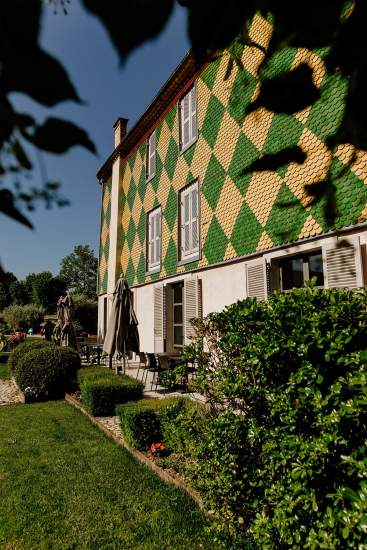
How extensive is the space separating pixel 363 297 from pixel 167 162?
11347 millimetres

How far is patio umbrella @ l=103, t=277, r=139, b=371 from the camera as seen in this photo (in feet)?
35.3

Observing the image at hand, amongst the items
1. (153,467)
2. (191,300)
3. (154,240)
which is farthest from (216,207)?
(153,467)

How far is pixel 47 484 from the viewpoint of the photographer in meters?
4.57

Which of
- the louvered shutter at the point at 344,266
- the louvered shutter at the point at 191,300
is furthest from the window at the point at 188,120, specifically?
the louvered shutter at the point at 344,266

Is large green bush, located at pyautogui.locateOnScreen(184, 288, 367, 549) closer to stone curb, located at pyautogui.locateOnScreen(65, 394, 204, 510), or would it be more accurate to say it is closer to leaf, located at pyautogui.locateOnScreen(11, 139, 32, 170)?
stone curb, located at pyautogui.locateOnScreen(65, 394, 204, 510)

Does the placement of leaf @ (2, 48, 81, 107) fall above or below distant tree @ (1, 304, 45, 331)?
below

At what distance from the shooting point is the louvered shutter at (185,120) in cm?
1224

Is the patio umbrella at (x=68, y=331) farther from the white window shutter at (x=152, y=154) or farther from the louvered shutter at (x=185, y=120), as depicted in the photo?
the louvered shutter at (x=185, y=120)

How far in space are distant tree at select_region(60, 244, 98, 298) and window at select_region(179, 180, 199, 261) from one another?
2379 inches

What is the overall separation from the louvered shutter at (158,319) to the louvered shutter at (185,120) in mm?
4840

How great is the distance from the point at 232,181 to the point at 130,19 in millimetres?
9315

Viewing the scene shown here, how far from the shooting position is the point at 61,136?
2.19ft

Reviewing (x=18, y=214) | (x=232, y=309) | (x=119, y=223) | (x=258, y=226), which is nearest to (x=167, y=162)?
(x=119, y=223)

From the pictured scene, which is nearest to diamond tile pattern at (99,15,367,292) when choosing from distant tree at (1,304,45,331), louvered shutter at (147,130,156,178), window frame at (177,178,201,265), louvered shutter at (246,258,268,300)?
window frame at (177,178,201,265)
